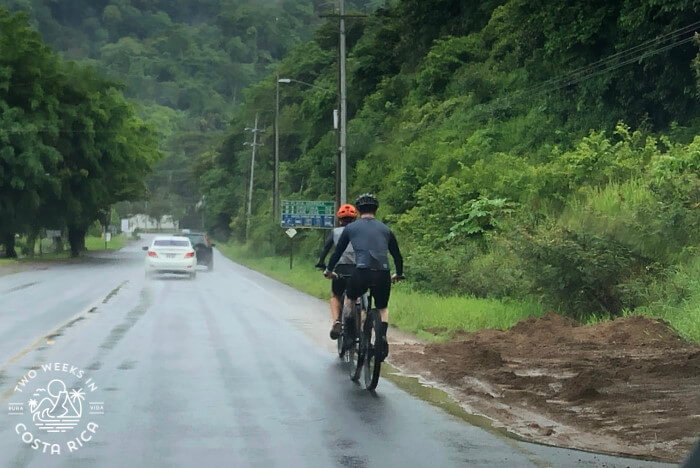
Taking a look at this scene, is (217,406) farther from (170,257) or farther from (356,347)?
(170,257)

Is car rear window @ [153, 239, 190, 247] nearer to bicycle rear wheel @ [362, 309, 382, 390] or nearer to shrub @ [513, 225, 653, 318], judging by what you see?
shrub @ [513, 225, 653, 318]

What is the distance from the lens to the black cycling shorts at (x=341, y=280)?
14.7 meters

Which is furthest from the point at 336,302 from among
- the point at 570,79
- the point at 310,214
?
the point at 310,214

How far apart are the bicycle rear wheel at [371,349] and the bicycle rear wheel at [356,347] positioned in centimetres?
12

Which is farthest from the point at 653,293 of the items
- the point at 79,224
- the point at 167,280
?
the point at 79,224

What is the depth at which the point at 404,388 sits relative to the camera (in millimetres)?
13133

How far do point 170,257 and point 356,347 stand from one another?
30.3 m

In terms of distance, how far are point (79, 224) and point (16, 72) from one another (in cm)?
1068

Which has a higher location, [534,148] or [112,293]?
[534,148]

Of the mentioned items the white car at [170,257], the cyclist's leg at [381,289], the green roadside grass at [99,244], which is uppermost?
the cyclist's leg at [381,289]

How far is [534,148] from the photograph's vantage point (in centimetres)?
3788

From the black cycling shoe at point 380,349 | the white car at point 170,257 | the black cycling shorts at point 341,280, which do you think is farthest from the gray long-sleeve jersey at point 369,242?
the white car at point 170,257

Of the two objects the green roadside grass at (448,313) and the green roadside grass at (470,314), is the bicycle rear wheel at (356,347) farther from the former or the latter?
the green roadside grass at (448,313)

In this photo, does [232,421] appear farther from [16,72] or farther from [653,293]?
[16,72]
